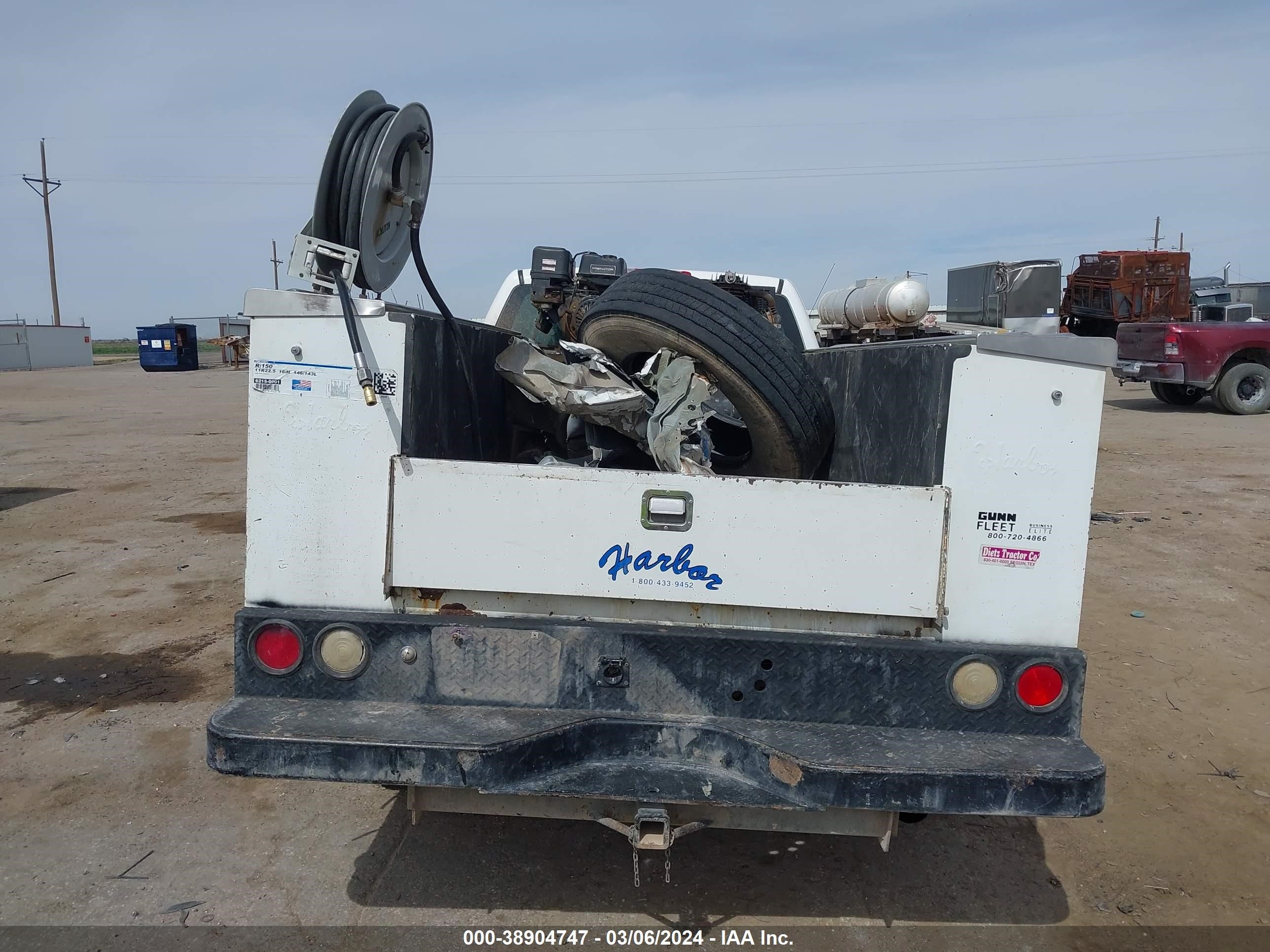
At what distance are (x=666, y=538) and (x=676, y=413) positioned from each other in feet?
2.06

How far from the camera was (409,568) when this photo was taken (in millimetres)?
2699

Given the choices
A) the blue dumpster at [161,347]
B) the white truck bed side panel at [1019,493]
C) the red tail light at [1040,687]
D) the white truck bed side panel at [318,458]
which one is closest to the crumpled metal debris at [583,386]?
the white truck bed side panel at [318,458]

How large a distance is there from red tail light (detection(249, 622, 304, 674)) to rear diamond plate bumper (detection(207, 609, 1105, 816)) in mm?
26

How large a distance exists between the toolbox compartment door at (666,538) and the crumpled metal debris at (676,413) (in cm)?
46

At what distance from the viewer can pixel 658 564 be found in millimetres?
2688

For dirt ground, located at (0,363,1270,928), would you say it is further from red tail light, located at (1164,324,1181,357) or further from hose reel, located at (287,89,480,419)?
red tail light, located at (1164,324,1181,357)

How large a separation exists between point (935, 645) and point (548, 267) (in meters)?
3.34

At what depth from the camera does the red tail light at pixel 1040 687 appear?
8.75 ft

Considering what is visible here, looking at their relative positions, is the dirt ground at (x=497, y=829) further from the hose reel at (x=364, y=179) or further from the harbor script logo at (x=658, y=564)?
the hose reel at (x=364, y=179)

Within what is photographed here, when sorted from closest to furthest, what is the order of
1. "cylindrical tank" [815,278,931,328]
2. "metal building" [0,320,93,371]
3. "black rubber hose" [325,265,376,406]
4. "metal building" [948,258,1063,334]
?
1. "black rubber hose" [325,265,376,406]
2. "cylindrical tank" [815,278,931,328]
3. "metal building" [948,258,1063,334]
4. "metal building" [0,320,93,371]

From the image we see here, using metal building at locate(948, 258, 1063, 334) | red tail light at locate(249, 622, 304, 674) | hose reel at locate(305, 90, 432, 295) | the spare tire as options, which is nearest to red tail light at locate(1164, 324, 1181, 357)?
metal building at locate(948, 258, 1063, 334)

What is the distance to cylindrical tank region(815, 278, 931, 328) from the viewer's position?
909 cm

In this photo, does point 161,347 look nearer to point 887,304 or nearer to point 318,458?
point 887,304

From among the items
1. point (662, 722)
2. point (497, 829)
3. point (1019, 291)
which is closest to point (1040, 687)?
point (662, 722)
